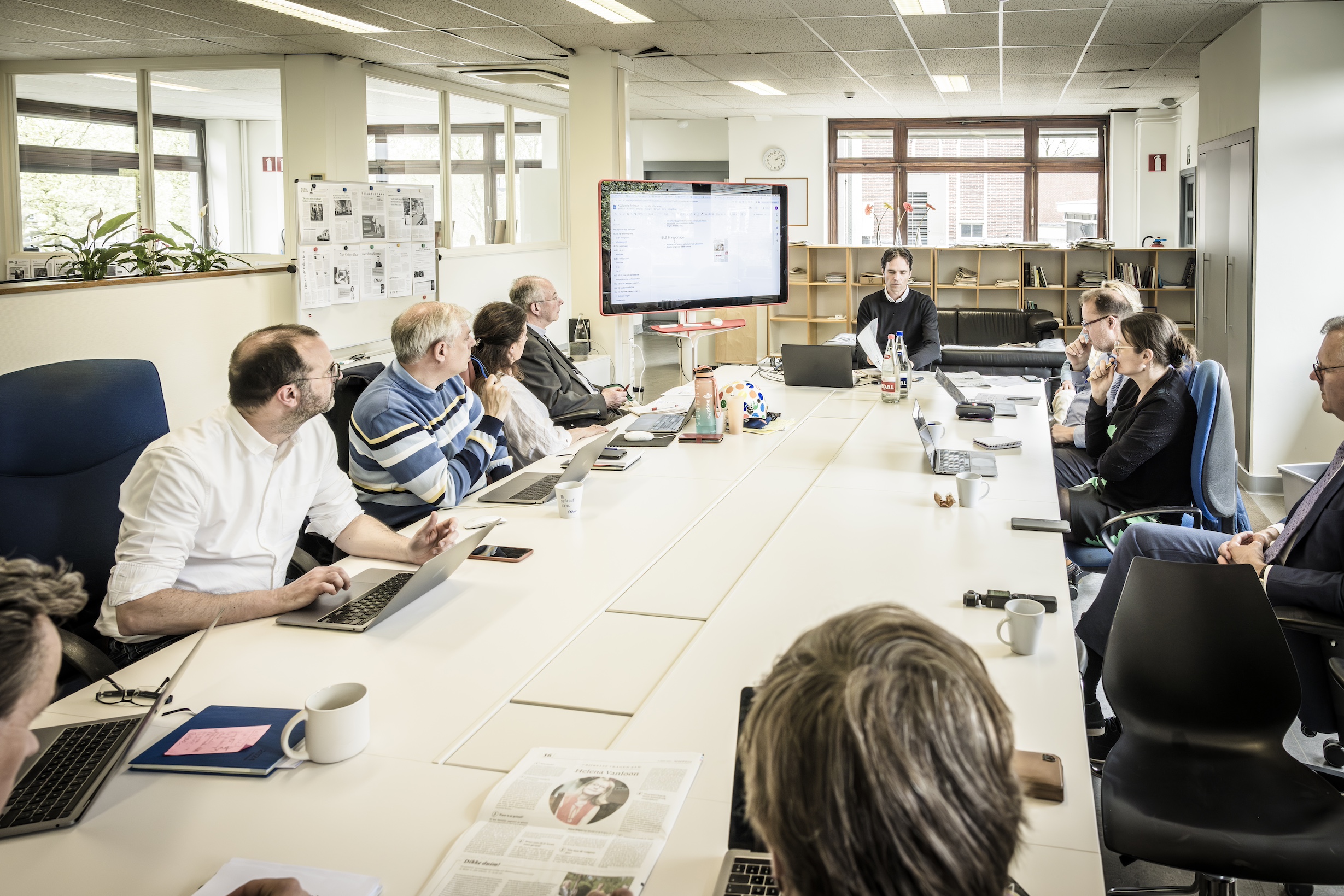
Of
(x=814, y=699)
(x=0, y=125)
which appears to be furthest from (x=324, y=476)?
(x=0, y=125)

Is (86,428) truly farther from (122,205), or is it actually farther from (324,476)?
(122,205)

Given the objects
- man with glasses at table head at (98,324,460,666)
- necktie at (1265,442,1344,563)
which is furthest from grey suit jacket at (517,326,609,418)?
necktie at (1265,442,1344,563)

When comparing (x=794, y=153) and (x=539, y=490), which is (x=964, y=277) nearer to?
(x=794, y=153)

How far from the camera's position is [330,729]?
146cm

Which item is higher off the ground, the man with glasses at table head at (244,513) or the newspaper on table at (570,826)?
the man with glasses at table head at (244,513)

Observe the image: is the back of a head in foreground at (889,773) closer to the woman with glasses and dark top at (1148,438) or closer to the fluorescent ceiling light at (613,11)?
the woman with glasses and dark top at (1148,438)

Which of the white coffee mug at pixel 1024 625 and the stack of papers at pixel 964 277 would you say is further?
the stack of papers at pixel 964 277

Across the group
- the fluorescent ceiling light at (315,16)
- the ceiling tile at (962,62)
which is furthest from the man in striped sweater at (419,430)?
the ceiling tile at (962,62)

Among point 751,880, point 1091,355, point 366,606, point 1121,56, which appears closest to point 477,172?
point 1121,56

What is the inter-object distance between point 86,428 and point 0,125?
23.2 ft

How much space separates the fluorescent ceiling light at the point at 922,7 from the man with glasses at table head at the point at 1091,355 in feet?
7.02

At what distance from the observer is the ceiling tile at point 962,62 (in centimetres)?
732

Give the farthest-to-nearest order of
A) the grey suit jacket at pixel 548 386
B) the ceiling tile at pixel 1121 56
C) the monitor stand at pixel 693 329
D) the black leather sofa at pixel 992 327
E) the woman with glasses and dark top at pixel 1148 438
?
the black leather sofa at pixel 992 327 < the ceiling tile at pixel 1121 56 < the monitor stand at pixel 693 329 < the grey suit jacket at pixel 548 386 < the woman with glasses and dark top at pixel 1148 438

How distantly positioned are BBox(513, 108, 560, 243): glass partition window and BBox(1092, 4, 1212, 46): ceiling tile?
5159mm
